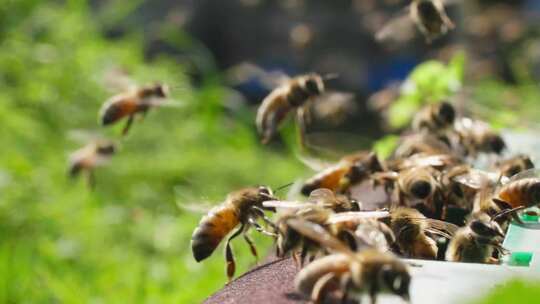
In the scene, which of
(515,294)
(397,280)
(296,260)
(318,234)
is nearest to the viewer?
(515,294)

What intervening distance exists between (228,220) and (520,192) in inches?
29.4

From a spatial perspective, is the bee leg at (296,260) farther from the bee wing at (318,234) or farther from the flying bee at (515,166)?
the flying bee at (515,166)

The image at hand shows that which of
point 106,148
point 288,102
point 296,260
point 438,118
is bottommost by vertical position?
point 296,260

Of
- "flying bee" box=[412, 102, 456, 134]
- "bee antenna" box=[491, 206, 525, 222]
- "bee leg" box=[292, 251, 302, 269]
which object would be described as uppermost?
"flying bee" box=[412, 102, 456, 134]

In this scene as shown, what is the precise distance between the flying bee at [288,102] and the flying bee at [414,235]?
1375 millimetres

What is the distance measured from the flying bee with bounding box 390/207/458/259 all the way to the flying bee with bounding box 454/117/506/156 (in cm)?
119

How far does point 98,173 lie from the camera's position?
654 cm

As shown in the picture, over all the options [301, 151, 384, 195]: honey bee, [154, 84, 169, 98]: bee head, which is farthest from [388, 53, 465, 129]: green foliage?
[301, 151, 384, 195]: honey bee

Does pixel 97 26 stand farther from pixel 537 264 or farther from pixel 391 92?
pixel 537 264

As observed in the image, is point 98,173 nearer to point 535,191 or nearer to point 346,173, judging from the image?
point 346,173

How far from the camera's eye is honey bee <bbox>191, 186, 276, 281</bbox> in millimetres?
2648

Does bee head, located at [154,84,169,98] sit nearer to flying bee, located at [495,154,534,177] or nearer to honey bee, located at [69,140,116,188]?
honey bee, located at [69,140,116,188]

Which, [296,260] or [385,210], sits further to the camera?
[385,210]

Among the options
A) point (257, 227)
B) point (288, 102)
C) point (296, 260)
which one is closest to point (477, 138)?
point (288, 102)
